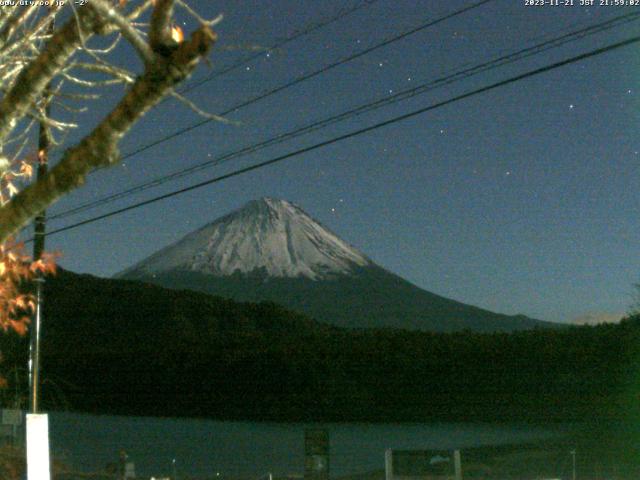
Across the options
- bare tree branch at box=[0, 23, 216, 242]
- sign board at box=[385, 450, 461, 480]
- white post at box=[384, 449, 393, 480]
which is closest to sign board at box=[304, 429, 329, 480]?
sign board at box=[385, 450, 461, 480]

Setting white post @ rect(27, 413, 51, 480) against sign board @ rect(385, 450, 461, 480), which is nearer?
white post @ rect(27, 413, 51, 480)

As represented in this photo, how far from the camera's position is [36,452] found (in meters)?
8.97

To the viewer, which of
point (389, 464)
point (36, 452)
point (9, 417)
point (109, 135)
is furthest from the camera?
point (9, 417)

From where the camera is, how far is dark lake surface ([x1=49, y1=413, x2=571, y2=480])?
96.7 ft

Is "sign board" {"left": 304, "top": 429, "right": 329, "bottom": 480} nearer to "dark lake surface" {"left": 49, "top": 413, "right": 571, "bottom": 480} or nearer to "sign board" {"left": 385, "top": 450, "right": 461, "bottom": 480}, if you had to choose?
"sign board" {"left": 385, "top": 450, "right": 461, "bottom": 480}

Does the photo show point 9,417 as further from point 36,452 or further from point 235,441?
point 235,441

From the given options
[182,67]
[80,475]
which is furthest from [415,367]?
[182,67]

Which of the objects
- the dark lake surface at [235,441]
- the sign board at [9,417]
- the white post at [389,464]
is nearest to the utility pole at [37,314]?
the sign board at [9,417]

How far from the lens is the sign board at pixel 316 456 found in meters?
15.5

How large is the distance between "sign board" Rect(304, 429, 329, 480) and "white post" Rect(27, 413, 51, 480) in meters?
7.05

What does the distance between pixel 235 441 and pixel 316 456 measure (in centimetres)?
2470

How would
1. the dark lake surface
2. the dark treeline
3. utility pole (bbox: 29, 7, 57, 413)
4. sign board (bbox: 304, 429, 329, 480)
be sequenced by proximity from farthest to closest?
the dark treeline < the dark lake surface < sign board (bbox: 304, 429, 329, 480) < utility pole (bbox: 29, 7, 57, 413)

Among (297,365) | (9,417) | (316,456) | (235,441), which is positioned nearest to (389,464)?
(316,456)

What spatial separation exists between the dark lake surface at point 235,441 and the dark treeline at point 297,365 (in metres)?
1.31
